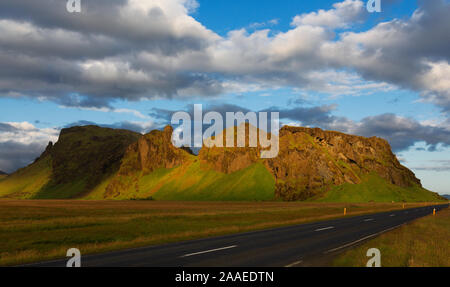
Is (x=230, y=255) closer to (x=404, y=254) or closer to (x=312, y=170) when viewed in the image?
(x=404, y=254)

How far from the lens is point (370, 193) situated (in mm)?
173750

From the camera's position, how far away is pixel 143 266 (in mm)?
13172

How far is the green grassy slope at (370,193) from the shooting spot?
547 feet

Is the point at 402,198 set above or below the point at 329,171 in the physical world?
below

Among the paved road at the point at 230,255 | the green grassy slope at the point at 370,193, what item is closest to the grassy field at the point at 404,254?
the paved road at the point at 230,255

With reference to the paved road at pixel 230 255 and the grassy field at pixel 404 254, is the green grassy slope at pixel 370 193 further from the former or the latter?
the paved road at pixel 230 255

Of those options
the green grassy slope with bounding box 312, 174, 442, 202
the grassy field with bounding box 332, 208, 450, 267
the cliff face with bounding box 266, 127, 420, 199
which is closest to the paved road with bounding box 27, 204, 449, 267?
the grassy field with bounding box 332, 208, 450, 267

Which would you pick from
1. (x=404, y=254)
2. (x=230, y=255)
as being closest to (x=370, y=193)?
(x=404, y=254)

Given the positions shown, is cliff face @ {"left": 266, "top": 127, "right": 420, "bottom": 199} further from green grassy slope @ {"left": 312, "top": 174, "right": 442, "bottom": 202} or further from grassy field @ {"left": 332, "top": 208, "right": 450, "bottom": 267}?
grassy field @ {"left": 332, "top": 208, "right": 450, "bottom": 267}

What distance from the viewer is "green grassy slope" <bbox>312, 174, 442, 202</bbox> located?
547ft

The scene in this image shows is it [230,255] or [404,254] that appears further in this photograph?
[404,254]
